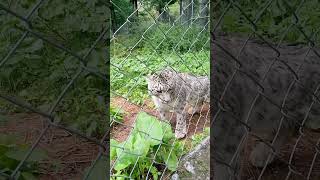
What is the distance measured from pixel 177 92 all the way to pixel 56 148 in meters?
1.44

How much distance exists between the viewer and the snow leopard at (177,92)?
12.2 feet

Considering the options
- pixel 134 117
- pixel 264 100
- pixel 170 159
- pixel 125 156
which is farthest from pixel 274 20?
pixel 125 156

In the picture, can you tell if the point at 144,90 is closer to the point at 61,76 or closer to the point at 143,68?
the point at 143,68

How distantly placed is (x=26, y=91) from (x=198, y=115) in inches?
58.6

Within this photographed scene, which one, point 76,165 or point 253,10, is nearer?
point 76,165

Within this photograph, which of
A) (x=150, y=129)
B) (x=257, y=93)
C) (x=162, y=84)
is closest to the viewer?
(x=257, y=93)

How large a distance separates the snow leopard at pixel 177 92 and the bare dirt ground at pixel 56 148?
1.10m

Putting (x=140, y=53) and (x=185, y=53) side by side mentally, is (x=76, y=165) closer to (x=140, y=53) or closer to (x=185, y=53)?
(x=140, y=53)

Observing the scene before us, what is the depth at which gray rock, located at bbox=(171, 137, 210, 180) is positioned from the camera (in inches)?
95.4

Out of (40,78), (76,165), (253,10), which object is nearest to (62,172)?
(76,165)

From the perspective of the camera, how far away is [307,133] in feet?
9.07

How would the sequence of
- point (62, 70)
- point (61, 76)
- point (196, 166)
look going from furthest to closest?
1. point (61, 76)
2. point (62, 70)
3. point (196, 166)

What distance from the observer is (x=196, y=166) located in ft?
8.16

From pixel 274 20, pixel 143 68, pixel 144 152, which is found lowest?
pixel 144 152
